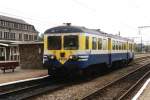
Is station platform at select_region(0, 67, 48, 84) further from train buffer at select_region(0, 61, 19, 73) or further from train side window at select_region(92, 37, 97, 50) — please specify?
train side window at select_region(92, 37, 97, 50)

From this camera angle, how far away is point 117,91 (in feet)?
52.5

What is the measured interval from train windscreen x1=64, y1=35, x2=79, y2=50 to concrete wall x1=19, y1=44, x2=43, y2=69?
8.55 metres

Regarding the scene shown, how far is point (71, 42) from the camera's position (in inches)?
760

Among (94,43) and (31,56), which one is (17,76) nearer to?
(94,43)

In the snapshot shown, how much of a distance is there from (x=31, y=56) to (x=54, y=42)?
883 centimetres

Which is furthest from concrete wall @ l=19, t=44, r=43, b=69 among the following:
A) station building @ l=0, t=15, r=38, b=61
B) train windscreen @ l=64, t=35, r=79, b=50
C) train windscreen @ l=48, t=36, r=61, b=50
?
station building @ l=0, t=15, r=38, b=61

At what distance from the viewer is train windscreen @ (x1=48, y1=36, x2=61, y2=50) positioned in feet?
64.2

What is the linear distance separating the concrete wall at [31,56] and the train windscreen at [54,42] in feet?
26.0

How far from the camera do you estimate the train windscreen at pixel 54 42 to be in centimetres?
1958

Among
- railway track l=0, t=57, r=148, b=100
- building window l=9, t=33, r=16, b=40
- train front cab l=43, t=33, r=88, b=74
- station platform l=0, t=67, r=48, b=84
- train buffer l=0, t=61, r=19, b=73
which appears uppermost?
building window l=9, t=33, r=16, b=40

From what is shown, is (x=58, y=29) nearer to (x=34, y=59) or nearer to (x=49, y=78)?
(x=49, y=78)

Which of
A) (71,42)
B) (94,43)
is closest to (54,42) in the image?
(71,42)

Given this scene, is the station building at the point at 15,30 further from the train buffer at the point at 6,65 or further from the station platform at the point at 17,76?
the station platform at the point at 17,76

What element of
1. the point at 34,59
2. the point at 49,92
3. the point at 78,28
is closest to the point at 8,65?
the point at 34,59
